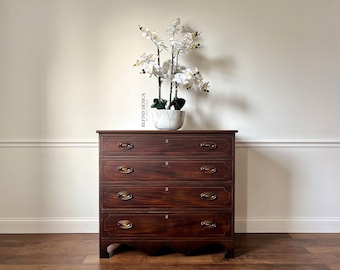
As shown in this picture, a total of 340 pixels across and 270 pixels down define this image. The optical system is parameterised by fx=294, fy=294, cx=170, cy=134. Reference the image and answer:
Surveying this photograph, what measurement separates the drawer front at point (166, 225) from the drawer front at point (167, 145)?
457mm

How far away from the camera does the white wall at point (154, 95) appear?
2668 millimetres

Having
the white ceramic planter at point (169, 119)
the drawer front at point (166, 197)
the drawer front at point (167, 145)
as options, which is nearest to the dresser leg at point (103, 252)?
the drawer front at point (166, 197)

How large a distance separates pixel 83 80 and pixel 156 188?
1.24 m

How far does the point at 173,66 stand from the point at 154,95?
32cm

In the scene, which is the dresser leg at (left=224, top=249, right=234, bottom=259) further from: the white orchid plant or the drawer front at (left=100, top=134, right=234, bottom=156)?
the white orchid plant

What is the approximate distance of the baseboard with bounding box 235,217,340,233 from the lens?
8.86 feet

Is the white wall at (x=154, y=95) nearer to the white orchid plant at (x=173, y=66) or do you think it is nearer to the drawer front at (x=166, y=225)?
the white orchid plant at (x=173, y=66)

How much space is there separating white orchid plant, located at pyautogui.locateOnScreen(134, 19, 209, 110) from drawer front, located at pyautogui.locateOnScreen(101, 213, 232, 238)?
33.6 inches

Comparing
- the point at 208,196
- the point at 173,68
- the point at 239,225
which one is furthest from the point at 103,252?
the point at 173,68

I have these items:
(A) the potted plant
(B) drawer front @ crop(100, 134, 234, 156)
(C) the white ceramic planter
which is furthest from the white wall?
(B) drawer front @ crop(100, 134, 234, 156)

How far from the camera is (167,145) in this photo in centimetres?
215

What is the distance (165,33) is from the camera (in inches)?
105

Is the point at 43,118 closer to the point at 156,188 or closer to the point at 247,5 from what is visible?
the point at 156,188

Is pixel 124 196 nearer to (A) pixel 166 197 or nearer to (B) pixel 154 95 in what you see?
(A) pixel 166 197
